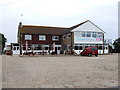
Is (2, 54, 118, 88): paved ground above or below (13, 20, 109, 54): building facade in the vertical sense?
below

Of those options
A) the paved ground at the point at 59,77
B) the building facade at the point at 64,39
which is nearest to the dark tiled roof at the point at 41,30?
the building facade at the point at 64,39

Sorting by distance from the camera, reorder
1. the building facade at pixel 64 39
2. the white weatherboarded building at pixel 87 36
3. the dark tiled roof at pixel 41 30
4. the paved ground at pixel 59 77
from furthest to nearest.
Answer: the dark tiled roof at pixel 41 30 < the building facade at pixel 64 39 < the white weatherboarded building at pixel 87 36 < the paved ground at pixel 59 77

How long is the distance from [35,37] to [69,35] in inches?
325

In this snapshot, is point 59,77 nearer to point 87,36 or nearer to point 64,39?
point 87,36

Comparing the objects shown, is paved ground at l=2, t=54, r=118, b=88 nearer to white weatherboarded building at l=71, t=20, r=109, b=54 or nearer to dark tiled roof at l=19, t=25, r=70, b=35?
white weatherboarded building at l=71, t=20, r=109, b=54

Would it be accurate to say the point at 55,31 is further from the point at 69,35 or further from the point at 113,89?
the point at 113,89

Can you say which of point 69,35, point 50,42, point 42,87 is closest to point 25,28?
point 50,42

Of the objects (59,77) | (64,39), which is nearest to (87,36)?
(64,39)

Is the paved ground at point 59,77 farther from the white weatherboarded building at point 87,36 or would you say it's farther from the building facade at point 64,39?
the building facade at point 64,39

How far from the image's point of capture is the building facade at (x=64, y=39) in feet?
121

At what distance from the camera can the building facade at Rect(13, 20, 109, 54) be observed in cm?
3681

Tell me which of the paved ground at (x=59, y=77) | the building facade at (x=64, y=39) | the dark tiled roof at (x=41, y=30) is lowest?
the paved ground at (x=59, y=77)

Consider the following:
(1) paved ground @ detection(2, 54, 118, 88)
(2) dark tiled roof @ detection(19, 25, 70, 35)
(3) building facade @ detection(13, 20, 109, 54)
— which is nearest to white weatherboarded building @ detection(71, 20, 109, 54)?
(3) building facade @ detection(13, 20, 109, 54)

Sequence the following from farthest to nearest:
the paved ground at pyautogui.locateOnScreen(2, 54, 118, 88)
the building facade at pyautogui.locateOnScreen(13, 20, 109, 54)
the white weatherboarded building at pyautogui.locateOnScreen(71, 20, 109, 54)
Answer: the building facade at pyautogui.locateOnScreen(13, 20, 109, 54), the white weatherboarded building at pyautogui.locateOnScreen(71, 20, 109, 54), the paved ground at pyautogui.locateOnScreen(2, 54, 118, 88)
